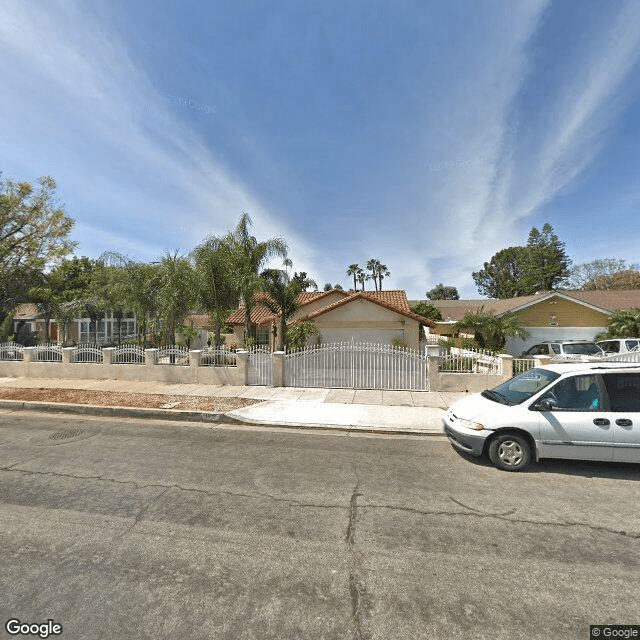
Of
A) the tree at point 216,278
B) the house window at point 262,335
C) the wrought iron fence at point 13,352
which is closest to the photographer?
the wrought iron fence at point 13,352

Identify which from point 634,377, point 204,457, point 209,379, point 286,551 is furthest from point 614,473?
point 209,379

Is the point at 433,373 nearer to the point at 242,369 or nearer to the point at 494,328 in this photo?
the point at 242,369

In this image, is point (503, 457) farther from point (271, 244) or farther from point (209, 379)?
point (271, 244)

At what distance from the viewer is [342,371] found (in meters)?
11.0

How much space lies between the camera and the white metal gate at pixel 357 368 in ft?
34.9

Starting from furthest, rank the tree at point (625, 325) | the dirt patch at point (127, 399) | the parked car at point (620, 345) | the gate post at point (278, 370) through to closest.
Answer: the tree at point (625, 325), the parked car at point (620, 345), the gate post at point (278, 370), the dirt patch at point (127, 399)

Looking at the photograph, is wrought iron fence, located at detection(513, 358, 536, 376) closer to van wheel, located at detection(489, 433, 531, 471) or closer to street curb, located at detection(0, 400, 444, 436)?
street curb, located at detection(0, 400, 444, 436)

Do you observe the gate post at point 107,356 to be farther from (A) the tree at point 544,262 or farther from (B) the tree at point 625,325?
(A) the tree at point 544,262

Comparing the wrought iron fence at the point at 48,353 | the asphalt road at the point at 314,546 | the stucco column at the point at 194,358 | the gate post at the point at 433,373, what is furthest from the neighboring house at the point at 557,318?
the wrought iron fence at the point at 48,353

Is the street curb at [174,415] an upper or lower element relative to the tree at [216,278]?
lower

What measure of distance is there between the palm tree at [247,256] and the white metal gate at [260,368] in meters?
3.85

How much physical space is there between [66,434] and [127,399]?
2.58m

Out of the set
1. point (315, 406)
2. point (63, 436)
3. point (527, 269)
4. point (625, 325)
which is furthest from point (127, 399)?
point (527, 269)

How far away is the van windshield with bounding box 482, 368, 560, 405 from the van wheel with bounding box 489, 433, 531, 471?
1.97 ft
